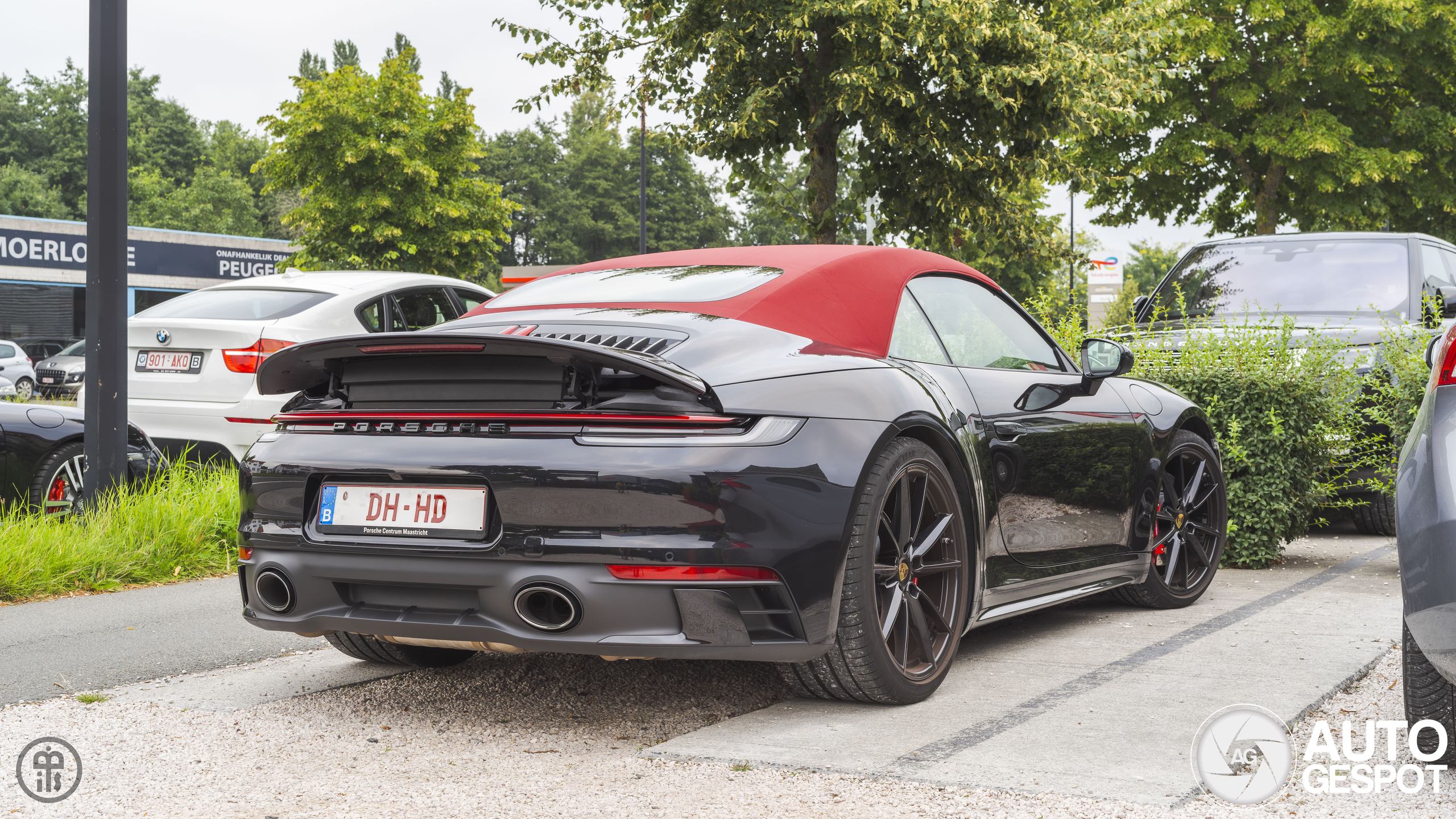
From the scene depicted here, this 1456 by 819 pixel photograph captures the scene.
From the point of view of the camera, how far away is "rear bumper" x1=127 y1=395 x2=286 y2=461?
26.4 ft

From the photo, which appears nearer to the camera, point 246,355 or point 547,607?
point 547,607

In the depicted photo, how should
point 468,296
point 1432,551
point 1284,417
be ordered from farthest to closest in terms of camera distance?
point 468,296 < point 1284,417 < point 1432,551

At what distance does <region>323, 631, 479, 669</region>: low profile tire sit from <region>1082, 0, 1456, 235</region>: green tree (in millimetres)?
19781

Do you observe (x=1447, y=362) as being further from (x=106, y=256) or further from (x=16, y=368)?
(x=16, y=368)

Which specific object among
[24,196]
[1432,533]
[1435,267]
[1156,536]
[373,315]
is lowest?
[1156,536]

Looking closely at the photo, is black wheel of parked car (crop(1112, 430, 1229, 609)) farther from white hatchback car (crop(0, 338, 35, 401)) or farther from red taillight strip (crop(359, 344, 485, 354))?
white hatchback car (crop(0, 338, 35, 401))

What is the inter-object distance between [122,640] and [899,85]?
1068 centimetres

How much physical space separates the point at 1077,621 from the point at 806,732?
2200mm

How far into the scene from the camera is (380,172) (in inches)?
1150

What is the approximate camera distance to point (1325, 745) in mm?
3301

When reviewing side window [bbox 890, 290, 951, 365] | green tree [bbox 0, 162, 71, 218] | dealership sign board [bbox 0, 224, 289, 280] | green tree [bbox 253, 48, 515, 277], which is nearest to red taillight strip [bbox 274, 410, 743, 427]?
side window [bbox 890, 290, 951, 365]

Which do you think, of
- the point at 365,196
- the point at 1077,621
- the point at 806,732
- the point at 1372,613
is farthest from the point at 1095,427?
the point at 365,196

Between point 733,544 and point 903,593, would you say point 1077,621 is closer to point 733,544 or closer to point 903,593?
point 903,593

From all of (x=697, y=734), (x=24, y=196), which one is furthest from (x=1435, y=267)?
(x=24, y=196)
